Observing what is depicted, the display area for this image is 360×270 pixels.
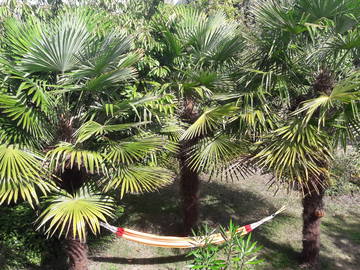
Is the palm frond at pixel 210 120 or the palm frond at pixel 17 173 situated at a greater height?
the palm frond at pixel 210 120

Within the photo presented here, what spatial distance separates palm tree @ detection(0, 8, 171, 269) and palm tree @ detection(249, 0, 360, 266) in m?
1.47

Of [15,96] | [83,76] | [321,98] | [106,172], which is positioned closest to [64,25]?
[83,76]

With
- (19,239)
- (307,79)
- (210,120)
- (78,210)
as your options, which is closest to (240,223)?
(210,120)

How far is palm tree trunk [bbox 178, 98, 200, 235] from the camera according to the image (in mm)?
4828

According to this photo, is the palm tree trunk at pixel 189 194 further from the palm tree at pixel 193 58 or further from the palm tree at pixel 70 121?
the palm tree at pixel 70 121

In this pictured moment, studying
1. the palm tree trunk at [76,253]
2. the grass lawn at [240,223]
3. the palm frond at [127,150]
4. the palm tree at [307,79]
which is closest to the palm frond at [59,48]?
the palm frond at [127,150]

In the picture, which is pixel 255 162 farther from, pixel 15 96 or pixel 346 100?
pixel 15 96

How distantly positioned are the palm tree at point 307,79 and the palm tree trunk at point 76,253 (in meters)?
A: 2.42

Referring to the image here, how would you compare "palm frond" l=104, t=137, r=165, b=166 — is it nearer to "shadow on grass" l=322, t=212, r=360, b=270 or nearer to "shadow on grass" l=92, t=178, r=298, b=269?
"shadow on grass" l=92, t=178, r=298, b=269

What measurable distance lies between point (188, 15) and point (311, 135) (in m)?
2.64

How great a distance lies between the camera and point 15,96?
320 centimetres

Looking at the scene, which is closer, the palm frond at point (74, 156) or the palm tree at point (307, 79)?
the palm frond at point (74, 156)

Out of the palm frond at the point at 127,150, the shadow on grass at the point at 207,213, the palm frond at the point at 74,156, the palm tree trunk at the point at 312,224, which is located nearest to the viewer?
the palm frond at the point at 74,156

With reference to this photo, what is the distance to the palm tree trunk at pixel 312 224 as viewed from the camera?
4582mm
